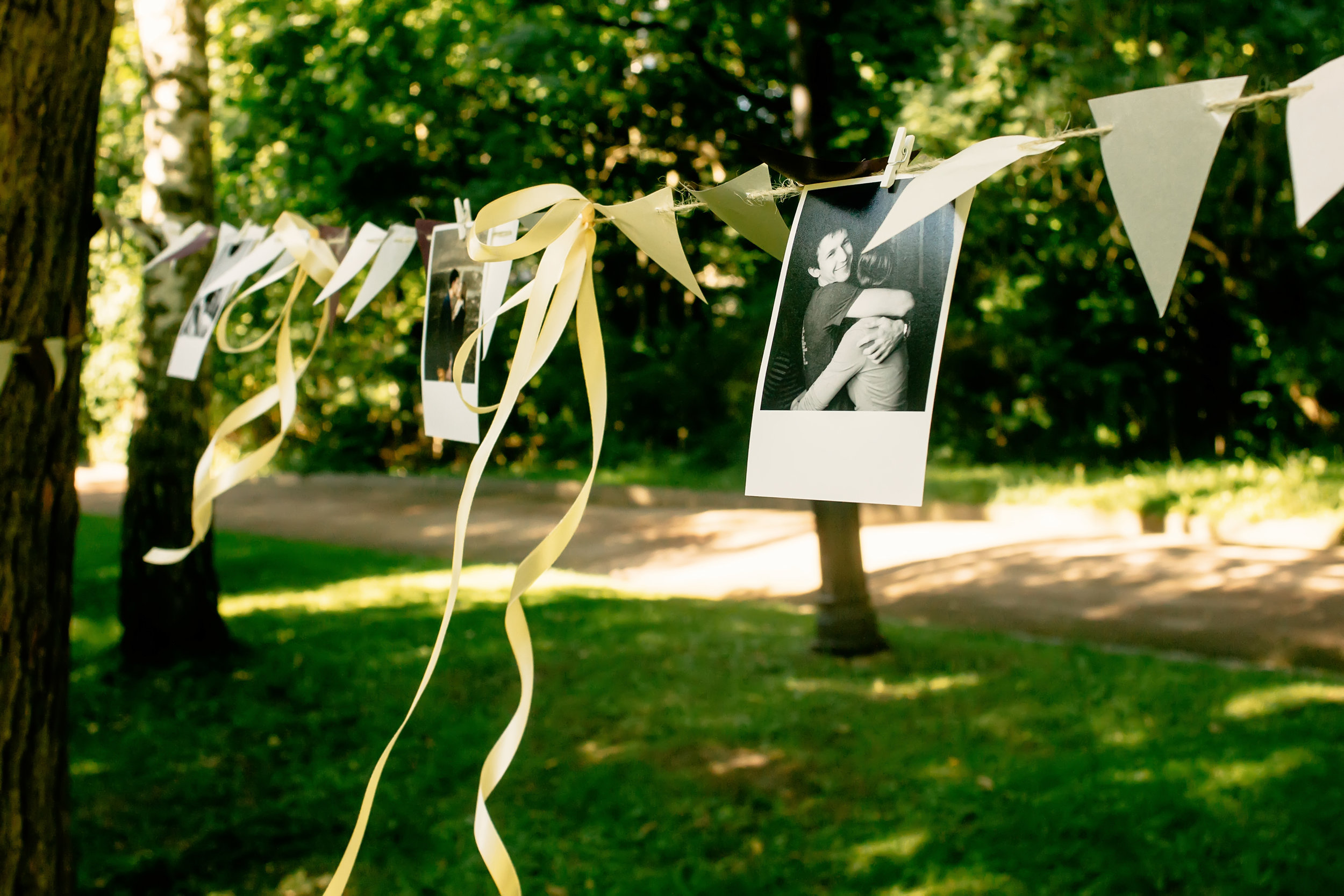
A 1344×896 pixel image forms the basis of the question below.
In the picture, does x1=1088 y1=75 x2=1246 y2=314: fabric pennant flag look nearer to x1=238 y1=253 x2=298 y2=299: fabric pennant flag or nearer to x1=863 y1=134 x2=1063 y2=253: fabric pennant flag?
x1=863 y1=134 x2=1063 y2=253: fabric pennant flag

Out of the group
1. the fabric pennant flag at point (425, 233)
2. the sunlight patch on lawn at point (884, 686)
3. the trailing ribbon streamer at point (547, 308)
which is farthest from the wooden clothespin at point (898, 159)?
the sunlight patch on lawn at point (884, 686)

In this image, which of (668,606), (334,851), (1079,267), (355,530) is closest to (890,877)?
(334,851)

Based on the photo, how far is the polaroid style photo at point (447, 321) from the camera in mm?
1849

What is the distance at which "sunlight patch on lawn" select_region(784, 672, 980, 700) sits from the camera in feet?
15.6

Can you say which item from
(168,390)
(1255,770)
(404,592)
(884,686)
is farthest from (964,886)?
(404,592)

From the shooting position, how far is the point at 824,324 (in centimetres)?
129

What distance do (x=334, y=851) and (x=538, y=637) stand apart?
96.4 inches

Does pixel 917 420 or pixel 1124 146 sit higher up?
pixel 1124 146

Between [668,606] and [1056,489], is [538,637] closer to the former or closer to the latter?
[668,606]

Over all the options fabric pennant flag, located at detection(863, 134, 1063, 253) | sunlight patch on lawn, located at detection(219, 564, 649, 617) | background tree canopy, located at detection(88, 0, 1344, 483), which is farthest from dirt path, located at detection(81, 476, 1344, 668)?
fabric pennant flag, located at detection(863, 134, 1063, 253)

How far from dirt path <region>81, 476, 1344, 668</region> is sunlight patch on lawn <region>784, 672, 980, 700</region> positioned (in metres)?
1.56

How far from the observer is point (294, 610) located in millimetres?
6785

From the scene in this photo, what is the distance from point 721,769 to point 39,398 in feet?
8.93

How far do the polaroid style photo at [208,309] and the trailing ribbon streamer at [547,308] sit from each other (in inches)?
48.7
